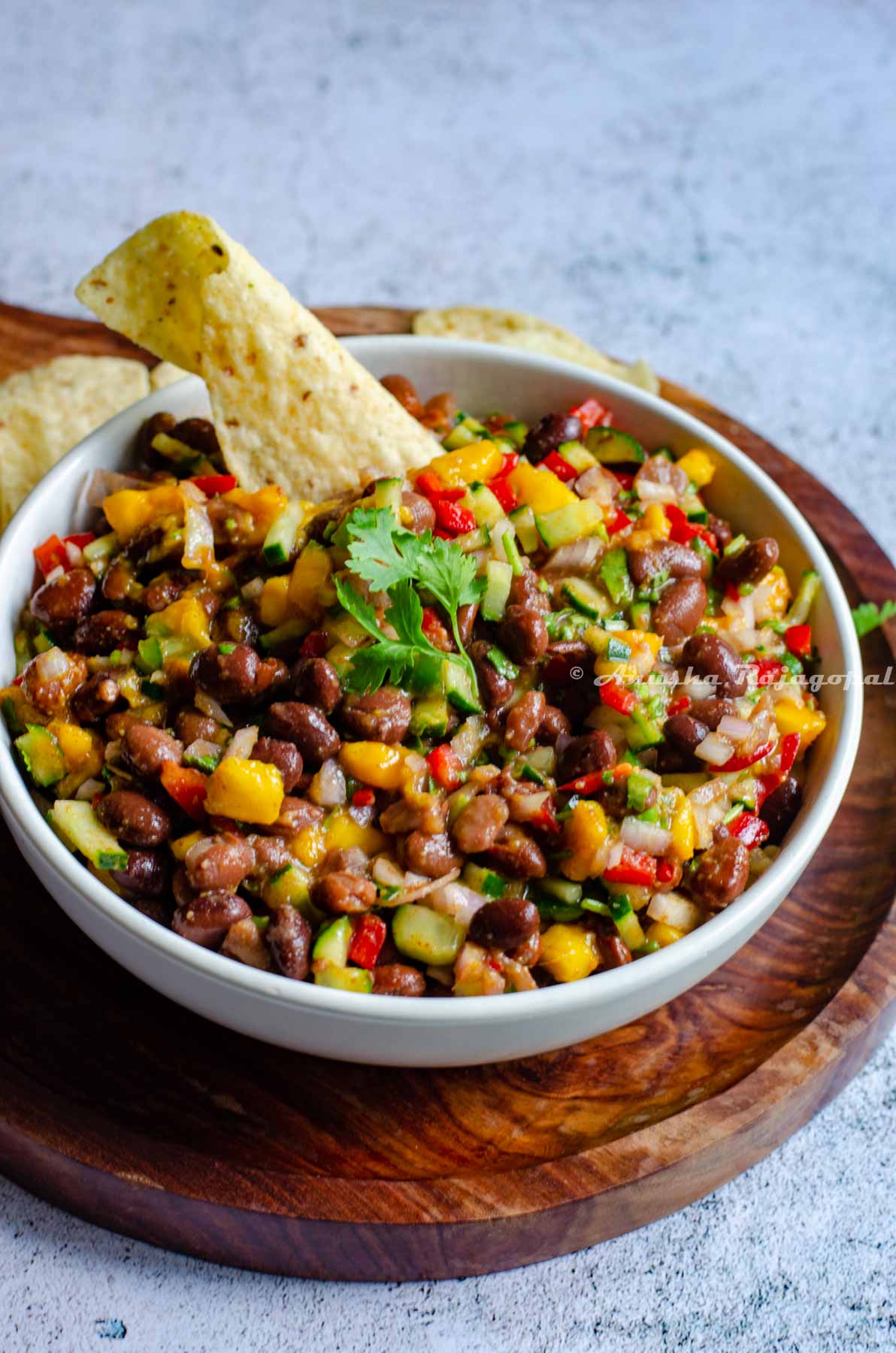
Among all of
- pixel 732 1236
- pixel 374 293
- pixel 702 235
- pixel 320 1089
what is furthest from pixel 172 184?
pixel 732 1236

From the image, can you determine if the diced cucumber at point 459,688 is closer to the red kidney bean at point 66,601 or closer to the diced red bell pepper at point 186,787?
the diced red bell pepper at point 186,787

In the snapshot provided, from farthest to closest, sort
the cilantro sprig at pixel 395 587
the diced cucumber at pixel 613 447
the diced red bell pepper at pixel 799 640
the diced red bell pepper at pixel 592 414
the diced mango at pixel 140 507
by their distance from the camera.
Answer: the diced red bell pepper at pixel 592 414
the diced cucumber at pixel 613 447
the diced red bell pepper at pixel 799 640
the diced mango at pixel 140 507
the cilantro sprig at pixel 395 587

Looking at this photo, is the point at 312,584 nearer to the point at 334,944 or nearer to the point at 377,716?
the point at 377,716

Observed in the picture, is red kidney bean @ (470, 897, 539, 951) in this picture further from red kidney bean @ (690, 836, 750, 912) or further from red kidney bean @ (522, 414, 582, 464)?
red kidney bean @ (522, 414, 582, 464)

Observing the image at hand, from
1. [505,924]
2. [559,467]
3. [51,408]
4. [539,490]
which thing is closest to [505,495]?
[539,490]

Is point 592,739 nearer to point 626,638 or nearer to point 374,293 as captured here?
point 626,638

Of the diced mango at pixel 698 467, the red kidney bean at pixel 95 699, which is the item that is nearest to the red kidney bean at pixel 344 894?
the red kidney bean at pixel 95 699
